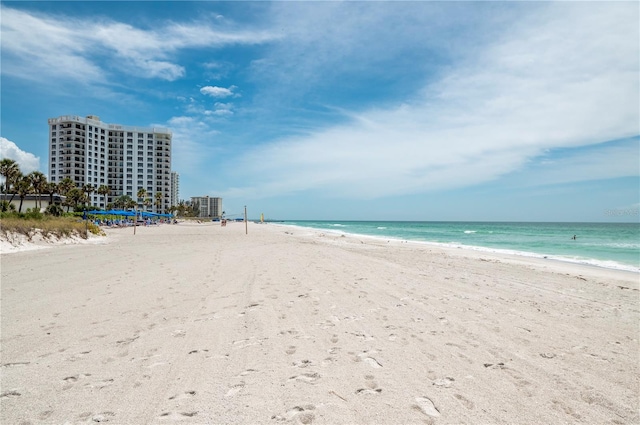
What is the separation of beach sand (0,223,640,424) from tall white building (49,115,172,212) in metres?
112

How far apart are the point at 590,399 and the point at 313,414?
8.97 feet

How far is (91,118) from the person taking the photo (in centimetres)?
10669

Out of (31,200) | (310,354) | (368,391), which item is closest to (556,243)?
(310,354)

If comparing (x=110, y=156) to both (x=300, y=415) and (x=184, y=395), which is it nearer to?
(x=184, y=395)

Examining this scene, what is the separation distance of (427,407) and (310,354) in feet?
4.94

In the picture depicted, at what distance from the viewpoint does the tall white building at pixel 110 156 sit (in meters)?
99.6

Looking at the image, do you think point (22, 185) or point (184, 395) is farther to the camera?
point (22, 185)

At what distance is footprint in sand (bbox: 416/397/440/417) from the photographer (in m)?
2.93

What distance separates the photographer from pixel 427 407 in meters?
3.02

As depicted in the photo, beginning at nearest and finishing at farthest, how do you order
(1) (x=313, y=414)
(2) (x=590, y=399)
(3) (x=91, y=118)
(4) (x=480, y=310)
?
(1) (x=313, y=414) → (2) (x=590, y=399) → (4) (x=480, y=310) → (3) (x=91, y=118)

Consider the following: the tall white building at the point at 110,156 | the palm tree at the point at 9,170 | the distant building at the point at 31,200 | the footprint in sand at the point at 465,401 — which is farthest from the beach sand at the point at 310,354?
the tall white building at the point at 110,156

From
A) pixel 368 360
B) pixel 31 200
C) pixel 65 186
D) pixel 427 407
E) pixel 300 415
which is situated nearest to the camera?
pixel 300 415

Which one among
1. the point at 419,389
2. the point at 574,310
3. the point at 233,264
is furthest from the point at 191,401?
the point at 233,264

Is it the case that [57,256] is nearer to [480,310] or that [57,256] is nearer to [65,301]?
[65,301]
